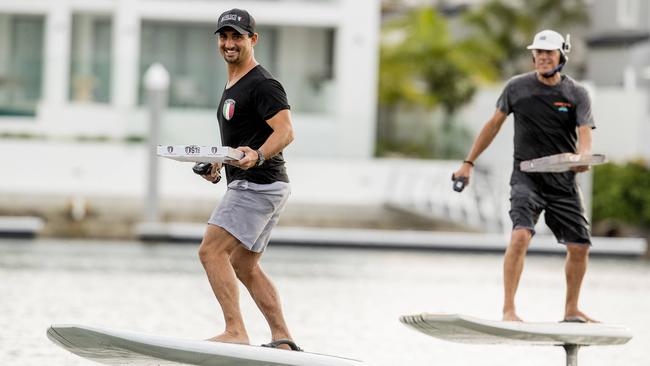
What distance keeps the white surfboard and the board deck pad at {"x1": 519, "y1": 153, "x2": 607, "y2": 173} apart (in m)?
2.25

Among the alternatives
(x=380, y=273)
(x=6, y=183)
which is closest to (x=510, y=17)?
(x=6, y=183)

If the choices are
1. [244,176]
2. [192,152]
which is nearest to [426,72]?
[244,176]

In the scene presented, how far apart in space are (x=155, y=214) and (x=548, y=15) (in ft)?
105

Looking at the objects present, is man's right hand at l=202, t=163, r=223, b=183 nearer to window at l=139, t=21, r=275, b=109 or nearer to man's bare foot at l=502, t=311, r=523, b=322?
man's bare foot at l=502, t=311, r=523, b=322

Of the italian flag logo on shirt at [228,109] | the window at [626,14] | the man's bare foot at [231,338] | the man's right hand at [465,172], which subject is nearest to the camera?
the man's bare foot at [231,338]

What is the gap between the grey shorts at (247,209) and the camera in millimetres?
8453

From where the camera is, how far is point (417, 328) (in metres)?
8.98

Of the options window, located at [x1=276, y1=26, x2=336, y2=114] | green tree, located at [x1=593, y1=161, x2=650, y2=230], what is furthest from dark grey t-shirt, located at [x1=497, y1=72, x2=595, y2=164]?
window, located at [x1=276, y1=26, x2=336, y2=114]

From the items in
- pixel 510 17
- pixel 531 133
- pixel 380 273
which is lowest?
pixel 380 273

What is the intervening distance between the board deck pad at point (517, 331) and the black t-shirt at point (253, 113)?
1230 mm

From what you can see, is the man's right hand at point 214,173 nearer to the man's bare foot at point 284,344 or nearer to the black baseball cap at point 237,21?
the black baseball cap at point 237,21

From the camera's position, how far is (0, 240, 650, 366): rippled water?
11.7 m

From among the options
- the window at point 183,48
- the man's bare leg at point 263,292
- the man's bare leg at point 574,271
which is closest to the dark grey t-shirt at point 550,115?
the man's bare leg at point 574,271

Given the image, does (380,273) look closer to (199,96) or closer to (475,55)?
(199,96)
